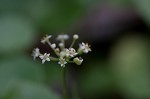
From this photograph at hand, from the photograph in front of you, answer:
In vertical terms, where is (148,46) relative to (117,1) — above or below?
below

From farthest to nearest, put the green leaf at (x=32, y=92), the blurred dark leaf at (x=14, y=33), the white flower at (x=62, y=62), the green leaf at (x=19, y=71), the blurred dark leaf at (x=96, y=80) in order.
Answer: the blurred dark leaf at (x=96, y=80), the blurred dark leaf at (x=14, y=33), the green leaf at (x=19, y=71), the green leaf at (x=32, y=92), the white flower at (x=62, y=62)

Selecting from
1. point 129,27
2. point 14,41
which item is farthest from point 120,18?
point 14,41

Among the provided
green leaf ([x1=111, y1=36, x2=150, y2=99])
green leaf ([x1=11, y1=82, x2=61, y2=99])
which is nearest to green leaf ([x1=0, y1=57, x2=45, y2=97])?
green leaf ([x1=11, y1=82, x2=61, y2=99])

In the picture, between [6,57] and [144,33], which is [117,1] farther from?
[6,57]

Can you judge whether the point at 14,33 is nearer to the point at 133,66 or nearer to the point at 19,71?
the point at 19,71

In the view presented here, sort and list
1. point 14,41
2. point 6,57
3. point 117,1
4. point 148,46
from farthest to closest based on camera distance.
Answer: point 117,1
point 148,46
point 14,41
point 6,57

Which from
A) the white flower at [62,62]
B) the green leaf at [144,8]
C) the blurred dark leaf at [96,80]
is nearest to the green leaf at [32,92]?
the white flower at [62,62]

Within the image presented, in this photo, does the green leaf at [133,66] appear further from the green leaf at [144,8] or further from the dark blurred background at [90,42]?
the green leaf at [144,8]

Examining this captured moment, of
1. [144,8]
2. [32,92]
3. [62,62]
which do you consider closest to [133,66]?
[144,8]
